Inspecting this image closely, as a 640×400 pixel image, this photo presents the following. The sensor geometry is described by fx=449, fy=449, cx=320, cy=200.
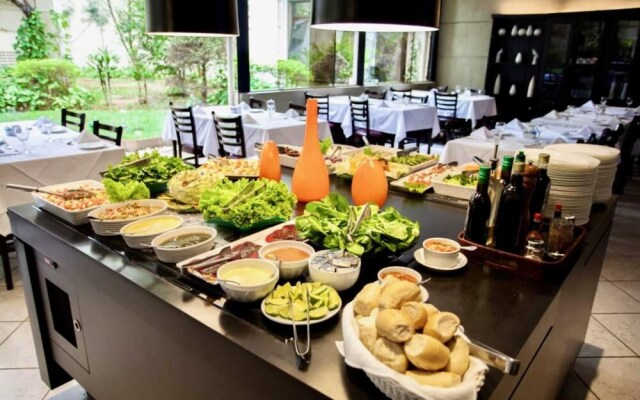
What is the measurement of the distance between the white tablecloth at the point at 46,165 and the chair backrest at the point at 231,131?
1080 millimetres

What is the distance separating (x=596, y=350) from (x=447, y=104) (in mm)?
5088

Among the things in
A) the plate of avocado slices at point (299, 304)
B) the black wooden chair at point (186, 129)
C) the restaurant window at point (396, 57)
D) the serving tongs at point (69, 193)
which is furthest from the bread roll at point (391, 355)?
the restaurant window at point (396, 57)

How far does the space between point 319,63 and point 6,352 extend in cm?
668

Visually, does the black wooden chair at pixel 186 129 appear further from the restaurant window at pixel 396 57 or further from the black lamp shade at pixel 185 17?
the restaurant window at pixel 396 57

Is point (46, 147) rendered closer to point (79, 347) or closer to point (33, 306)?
point (33, 306)

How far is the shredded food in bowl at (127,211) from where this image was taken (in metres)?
1.49

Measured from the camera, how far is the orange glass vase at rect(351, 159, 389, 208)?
1.67m

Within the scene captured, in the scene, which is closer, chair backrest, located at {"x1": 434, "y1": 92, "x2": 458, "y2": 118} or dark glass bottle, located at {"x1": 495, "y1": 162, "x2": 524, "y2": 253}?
dark glass bottle, located at {"x1": 495, "y1": 162, "x2": 524, "y2": 253}

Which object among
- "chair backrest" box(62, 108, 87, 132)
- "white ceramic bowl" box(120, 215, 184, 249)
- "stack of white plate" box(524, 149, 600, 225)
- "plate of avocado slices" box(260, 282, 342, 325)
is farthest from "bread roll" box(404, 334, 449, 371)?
"chair backrest" box(62, 108, 87, 132)

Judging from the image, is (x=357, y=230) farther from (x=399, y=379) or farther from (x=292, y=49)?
(x=292, y=49)

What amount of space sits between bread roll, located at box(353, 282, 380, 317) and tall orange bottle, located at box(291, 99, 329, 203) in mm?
809

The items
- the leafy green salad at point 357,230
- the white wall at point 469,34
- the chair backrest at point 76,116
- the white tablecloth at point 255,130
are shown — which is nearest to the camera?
the leafy green salad at point 357,230

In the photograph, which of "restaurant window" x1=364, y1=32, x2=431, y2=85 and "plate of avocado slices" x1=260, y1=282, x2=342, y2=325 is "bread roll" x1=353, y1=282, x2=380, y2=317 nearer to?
"plate of avocado slices" x1=260, y1=282, x2=342, y2=325

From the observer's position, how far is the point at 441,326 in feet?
2.72
